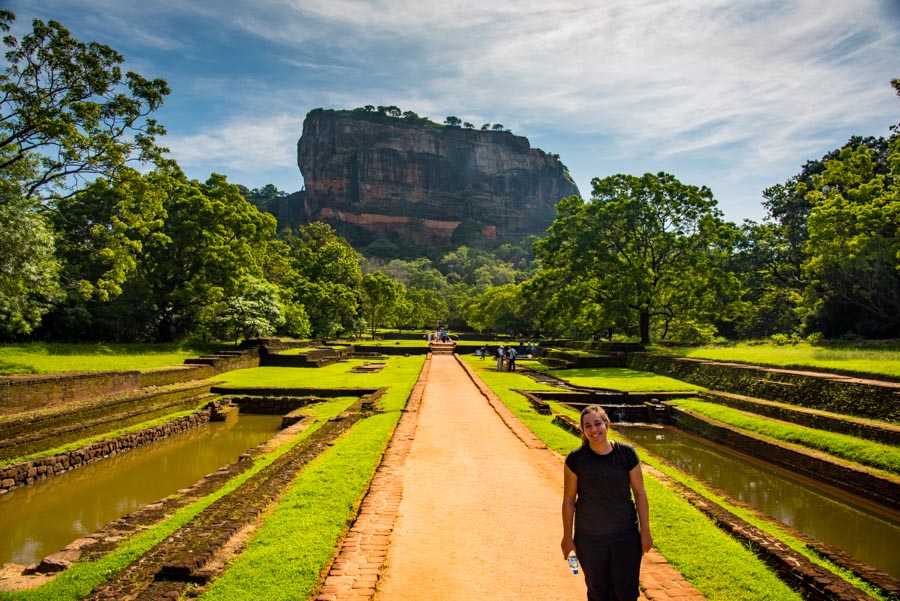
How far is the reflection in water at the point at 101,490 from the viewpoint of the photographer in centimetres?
687

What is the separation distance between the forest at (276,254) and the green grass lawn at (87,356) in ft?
3.39

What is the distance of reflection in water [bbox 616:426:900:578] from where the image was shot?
6.93m

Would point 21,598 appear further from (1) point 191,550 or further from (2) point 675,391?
(2) point 675,391

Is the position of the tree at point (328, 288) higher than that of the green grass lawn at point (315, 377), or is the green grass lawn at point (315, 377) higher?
the tree at point (328, 288)

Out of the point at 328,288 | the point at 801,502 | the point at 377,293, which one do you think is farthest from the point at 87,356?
the point at 377,293

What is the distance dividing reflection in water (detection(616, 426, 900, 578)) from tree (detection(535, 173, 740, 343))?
1521 cm

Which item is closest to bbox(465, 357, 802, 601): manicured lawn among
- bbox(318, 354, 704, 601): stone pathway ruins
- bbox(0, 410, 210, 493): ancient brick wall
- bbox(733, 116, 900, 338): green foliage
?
bbox(318, 354, 704, 601): stone pathway ruins

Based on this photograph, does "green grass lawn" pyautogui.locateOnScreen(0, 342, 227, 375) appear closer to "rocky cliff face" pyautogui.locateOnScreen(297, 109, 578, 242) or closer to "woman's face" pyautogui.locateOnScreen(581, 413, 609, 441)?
"woman's face" pyautogui.locateOnScreen(581, 413, 609, 441)

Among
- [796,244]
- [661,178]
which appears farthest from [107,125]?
[796,244]

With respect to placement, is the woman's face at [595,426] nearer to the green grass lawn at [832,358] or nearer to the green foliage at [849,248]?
the green grass lawn at [832,358]

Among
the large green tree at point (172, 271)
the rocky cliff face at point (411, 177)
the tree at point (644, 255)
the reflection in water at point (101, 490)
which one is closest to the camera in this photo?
the reflection in water at point (101, 490)

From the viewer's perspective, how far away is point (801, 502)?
8.60 m

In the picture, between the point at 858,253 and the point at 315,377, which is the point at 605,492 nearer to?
the point at 315,377

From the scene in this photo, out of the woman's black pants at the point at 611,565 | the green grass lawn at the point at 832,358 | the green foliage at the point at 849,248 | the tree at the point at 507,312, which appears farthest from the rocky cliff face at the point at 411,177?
the woman's black pants at the point at 611,565
